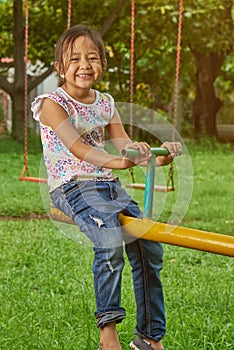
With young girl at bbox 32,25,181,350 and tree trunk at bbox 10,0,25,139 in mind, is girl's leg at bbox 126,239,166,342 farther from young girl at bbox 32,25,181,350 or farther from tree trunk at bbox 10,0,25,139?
tree trunk at bbox 10,0,25,139

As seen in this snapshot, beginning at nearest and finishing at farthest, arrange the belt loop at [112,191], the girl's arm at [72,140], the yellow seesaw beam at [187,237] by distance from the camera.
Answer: the yellow seesaw beam at [187,237]
the girl's arm at [72,140]
the belt loop at [112,191]

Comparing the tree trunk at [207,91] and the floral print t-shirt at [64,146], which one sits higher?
the floral print t-shirt at [64,146]

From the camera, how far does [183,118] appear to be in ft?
74.0

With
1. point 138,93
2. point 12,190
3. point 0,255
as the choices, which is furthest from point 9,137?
point 0,255

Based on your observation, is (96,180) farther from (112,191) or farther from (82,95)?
(82,95)

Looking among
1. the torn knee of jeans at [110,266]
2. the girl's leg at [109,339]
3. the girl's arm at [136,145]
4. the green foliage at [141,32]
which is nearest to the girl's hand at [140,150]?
the girl's arm at [136,145]

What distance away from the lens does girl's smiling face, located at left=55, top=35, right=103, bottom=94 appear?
9.94ft

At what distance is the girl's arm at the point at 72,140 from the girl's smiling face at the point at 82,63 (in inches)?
5.1

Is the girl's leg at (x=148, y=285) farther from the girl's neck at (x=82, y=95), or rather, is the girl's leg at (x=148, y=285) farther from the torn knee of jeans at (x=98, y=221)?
the girl's neck at (x=82, y=95)

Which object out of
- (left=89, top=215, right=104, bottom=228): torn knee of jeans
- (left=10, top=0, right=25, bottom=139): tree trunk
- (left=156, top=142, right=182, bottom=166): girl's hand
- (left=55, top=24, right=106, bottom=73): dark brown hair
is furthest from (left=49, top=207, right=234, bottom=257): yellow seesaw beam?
(left=10, top=0, right=25, bottom=139): tree trunk

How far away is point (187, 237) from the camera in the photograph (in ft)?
8.58

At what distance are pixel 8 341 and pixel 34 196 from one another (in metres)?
4.97

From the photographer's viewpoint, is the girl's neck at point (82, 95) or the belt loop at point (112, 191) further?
the girl's neck at point (82, 95)

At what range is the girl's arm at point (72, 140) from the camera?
2721 millimetres
